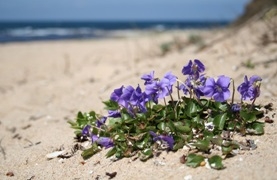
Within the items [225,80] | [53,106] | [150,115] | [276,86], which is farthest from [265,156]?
[53,106]

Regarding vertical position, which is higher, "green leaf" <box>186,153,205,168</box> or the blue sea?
the blue sea

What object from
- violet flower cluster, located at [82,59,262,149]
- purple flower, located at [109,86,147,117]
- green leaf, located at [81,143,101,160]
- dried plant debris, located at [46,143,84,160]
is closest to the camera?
violet flower cluster, located at [82,59,262,149]

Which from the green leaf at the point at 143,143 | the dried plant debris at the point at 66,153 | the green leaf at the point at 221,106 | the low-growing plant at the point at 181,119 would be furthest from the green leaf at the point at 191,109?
the dried plant debris at the point at 66,153

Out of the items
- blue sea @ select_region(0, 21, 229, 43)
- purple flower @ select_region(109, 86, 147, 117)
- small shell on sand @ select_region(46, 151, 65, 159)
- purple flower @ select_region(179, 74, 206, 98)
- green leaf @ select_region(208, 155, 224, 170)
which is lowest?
small shell on sand @ select_region(46, 151, 65, 159)

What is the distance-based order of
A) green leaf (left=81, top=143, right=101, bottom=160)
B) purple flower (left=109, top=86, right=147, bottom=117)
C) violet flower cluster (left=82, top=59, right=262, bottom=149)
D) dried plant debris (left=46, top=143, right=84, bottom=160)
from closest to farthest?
violet flower cluster (left=82, top=59, right=262, bottom=149) → purple flower (left=109, top=86, right=147, bottom=117) → green leaf (left=81, top=143, right=101, bottom=160) → dried plant debris (left=46, top=143, right=84, bottom=160)

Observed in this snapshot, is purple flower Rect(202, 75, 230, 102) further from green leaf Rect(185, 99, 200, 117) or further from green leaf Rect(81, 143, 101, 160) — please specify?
green leaf Rect(81, 143, 101, 160)

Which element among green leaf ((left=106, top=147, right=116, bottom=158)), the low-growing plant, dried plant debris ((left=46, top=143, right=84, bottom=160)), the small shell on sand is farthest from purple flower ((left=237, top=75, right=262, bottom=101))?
the small shell on sand

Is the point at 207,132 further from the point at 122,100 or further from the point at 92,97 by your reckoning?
the point at 92,97
